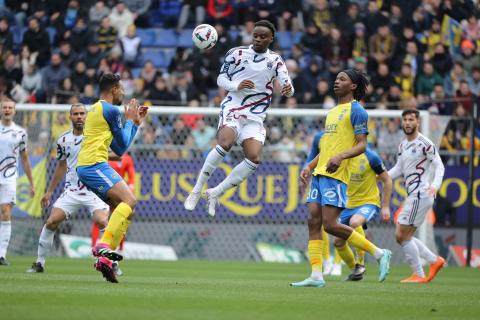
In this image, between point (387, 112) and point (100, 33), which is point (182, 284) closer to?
point (387, 112)

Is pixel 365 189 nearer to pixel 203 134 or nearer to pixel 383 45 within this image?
pixel 203 134

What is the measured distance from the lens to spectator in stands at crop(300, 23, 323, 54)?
23094 millimetres

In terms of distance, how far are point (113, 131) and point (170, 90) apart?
11.9m

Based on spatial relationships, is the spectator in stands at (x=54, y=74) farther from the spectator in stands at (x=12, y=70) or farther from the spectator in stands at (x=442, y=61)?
the spectator in stands at (x=442, y=61)

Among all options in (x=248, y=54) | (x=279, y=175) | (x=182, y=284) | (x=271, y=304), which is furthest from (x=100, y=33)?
(x=271, y=304)

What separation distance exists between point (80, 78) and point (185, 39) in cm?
325

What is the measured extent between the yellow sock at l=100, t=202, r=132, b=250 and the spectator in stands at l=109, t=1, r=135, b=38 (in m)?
14.9

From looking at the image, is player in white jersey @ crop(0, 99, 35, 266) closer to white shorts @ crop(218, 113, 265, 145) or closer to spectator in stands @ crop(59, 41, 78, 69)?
white shorts @ crop(218, 113, 265, 145)

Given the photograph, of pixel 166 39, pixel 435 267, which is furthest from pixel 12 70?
pixel 435 267

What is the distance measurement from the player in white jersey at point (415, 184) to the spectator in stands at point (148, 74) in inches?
387

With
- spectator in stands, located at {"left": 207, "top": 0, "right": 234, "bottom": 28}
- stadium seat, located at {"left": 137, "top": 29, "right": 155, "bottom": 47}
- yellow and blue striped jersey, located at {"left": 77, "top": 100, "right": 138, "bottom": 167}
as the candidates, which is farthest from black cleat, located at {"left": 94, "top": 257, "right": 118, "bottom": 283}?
stadium seat, located at {"left": 137, "top": 29, "right": 155, "bottom": 47}

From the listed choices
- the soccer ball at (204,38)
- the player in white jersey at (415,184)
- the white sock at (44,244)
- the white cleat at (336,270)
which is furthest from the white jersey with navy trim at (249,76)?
the white cleat at (336,270)

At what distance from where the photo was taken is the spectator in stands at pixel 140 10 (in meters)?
25.1

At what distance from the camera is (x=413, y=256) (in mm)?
13039
